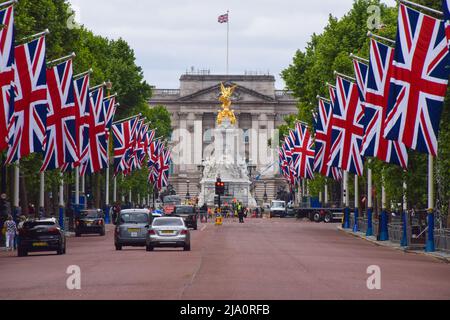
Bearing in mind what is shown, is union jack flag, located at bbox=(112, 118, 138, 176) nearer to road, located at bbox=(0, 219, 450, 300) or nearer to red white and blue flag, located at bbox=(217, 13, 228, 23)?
road, located at bbox=(0, 219, 450, 300)

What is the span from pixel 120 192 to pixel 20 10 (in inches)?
2630

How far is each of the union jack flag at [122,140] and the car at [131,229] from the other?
1102 inches

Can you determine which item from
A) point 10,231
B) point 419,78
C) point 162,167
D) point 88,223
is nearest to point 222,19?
point 162,167

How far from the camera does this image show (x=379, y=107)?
5181 centimetres

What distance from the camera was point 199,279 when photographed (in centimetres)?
3306

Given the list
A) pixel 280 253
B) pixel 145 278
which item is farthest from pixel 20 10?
pixel 145 278

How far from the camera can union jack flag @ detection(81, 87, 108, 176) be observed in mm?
68750

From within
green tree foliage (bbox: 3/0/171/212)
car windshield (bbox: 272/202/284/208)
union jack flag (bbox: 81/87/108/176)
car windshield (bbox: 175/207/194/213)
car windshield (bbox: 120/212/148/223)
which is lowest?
car windshield (bbox: 120/212/148/223)

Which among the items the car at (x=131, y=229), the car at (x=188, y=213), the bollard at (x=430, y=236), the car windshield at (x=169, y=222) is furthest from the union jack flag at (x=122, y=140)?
the bollard at (x=430, y=236)

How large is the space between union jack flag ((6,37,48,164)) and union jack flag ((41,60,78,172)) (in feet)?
19.8

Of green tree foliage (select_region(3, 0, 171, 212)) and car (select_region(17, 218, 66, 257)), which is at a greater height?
green tree foliage (select_region(3, 0, 171, 212))

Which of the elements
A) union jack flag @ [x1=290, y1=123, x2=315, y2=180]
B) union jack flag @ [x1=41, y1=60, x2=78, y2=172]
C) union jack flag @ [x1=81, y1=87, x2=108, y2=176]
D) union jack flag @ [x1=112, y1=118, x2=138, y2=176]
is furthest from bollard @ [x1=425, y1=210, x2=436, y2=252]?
union jack flag @ [x1=290, y1=123, x2=315, y2=180]

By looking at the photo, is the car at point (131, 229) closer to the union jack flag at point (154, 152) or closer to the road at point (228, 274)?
the road at point (228, 274)
